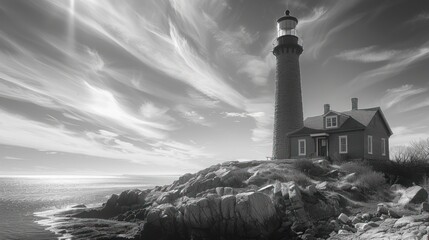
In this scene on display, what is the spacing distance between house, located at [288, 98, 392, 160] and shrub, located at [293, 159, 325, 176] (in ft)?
16.6

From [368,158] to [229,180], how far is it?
46.5 ft

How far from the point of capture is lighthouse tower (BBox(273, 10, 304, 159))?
3634 cm

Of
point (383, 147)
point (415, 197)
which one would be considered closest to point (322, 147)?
point (383, 147)

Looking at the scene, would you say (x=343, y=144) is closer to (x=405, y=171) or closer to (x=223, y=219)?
(x=405, y=171)

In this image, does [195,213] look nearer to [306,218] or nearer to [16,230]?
[306,218]

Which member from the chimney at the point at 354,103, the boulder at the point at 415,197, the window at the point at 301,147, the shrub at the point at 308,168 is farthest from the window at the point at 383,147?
the boulder at the point at 415,197

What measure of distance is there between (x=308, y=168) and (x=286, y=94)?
1209 cm

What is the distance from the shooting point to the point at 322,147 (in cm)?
3291

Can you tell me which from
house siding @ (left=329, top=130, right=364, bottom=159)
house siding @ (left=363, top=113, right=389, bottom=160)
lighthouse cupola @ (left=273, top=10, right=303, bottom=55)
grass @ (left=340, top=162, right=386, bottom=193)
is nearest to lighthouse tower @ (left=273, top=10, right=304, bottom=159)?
lighthouse cupola @ (left=273, top=10, right=303, bottom=55)

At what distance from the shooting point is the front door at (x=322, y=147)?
32.6 m

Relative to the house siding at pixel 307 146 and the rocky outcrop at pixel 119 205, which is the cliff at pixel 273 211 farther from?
the house siding at pixel 307 146

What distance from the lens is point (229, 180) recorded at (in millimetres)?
24734

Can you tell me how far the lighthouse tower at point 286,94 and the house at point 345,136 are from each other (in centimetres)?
144

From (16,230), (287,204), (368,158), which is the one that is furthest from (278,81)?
(16,230)
